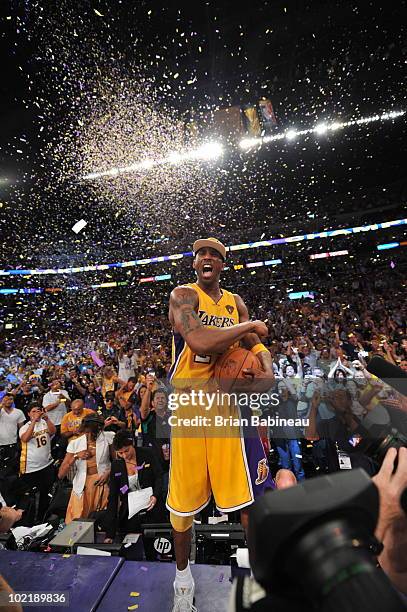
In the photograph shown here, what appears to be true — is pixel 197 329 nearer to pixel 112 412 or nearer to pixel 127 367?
pixel 112 412

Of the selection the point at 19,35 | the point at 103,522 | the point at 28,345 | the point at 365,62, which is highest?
the point at 365,62

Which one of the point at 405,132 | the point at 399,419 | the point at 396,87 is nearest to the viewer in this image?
the point at 399,419

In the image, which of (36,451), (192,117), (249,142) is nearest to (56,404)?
(36,451)

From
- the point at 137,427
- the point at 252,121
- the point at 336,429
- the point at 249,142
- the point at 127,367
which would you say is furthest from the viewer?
the point at 249,142

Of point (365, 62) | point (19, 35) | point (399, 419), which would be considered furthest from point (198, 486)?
point (365, 62)

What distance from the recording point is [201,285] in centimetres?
242

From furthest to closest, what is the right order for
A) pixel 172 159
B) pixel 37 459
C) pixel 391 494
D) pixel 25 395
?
pixel 172 159 < pixel 25 395 < pixel 37 459 < pixel 391 494

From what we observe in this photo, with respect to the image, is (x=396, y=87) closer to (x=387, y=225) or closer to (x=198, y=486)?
(x=387, y=225)

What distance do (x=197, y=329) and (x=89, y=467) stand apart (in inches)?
127

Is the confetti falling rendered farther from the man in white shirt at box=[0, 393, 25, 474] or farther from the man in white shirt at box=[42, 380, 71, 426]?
the man in white shirt at box=[42, 380, 71, 426]

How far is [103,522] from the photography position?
3693mm

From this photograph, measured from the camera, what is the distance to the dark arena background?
3.43 feet

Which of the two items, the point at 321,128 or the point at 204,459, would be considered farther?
the point at 321,128

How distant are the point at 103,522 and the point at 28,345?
66.1 feet
